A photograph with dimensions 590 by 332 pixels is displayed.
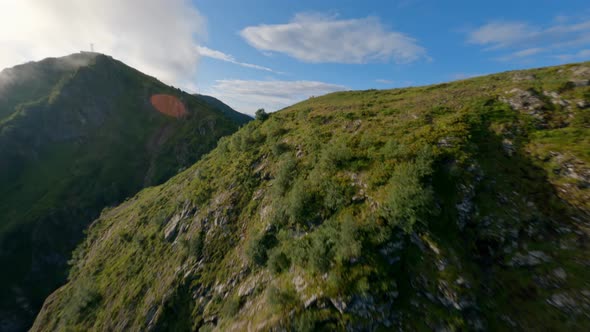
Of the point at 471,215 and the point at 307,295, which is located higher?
the point at 471,215

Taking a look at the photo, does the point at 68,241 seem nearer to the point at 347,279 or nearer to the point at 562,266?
the point at 347,279

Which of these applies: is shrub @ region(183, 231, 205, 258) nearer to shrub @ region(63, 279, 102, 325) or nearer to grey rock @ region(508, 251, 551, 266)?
shrub @ region(63, 279, 102, 325)

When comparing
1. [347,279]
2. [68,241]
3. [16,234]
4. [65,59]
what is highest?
[65,59]

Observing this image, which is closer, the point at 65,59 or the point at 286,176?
the point at 286,176

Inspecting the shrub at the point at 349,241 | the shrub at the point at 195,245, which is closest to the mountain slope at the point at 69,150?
the shrub at the point at 195,245

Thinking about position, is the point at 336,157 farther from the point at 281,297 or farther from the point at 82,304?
the point at 82,304

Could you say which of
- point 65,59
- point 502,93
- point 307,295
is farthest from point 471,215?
point 65,59

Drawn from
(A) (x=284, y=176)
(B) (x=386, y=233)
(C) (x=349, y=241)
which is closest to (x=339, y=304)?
(C) (x=349, y=241)
